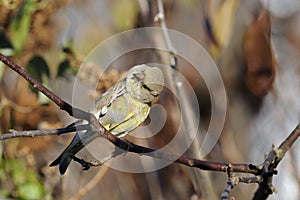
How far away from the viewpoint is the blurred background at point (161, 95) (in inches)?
71.1

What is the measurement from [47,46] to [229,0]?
680 millimetres

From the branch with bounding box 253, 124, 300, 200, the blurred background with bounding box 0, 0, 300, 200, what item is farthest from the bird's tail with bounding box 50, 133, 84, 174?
the blurred background with bounding box 0, 0, 300, 200

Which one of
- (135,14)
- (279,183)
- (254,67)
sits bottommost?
(279,183)

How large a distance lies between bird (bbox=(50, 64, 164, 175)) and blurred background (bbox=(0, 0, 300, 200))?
1.49ft

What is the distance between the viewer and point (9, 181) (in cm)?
202

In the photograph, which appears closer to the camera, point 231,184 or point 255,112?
point 231,184

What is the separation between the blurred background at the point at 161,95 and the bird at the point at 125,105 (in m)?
0.46

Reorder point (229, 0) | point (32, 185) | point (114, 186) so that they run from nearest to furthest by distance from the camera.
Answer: point (229, 0) → point (32, 185) → point (114, 186)

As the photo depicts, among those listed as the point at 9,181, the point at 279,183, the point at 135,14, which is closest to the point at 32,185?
the point at 9,181

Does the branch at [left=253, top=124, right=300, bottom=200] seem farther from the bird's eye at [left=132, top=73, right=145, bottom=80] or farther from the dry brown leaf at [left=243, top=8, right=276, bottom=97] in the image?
the dry brown leaf at [left=243, top=8, right=276, bottom=97]

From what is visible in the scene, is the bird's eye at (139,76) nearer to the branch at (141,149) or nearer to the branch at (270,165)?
the branch at (141,149)

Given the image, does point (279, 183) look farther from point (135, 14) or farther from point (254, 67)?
point (135, 14)

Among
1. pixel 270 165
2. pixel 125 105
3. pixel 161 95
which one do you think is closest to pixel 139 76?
pixel 125 105

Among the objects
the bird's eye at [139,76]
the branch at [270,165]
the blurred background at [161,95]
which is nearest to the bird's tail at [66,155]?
the bird's eye at [139,76]
